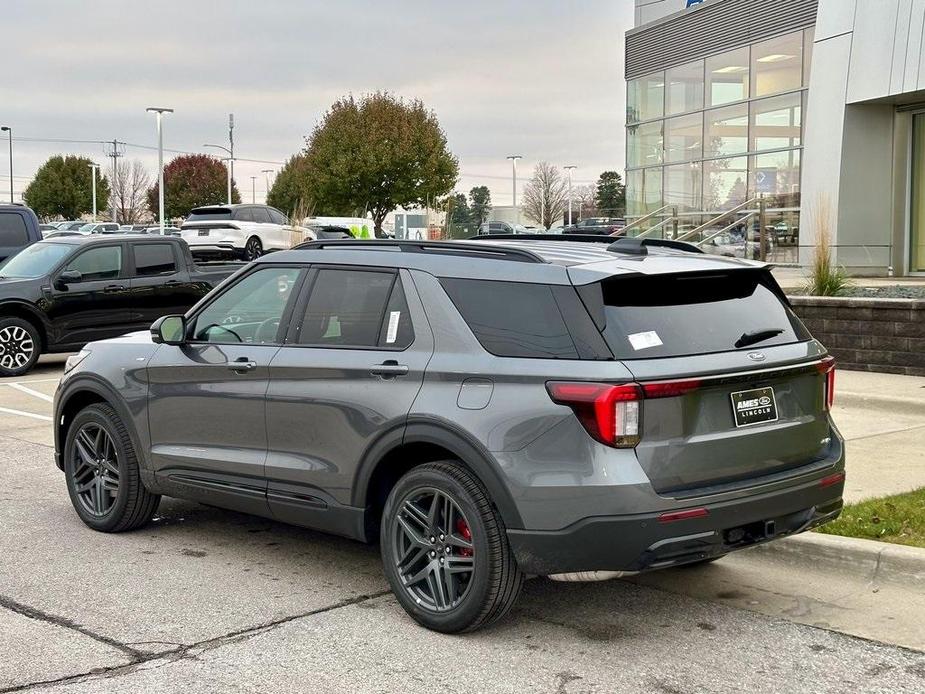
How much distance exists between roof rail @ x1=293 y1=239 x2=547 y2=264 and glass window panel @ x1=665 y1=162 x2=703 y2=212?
80.2ft

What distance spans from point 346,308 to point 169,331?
127 cm

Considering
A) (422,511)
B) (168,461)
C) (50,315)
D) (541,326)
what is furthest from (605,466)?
(50,315)

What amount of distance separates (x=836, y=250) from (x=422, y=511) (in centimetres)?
1719

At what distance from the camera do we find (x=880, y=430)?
9.60m

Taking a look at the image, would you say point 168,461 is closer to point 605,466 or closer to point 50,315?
point 605,466

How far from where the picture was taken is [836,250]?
810 inches

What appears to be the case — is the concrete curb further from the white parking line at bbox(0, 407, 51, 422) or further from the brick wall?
the white parking line at bbox(0, 407, 51, 422)

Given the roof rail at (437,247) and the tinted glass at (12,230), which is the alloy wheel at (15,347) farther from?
the roof rail at (437,247)

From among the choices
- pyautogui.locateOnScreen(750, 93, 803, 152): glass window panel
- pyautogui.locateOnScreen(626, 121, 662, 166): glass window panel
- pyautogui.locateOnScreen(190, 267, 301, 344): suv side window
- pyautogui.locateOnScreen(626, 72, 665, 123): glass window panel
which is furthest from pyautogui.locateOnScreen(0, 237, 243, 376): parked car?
pyautogui.locateOnScreen(626, 72, 665, 123): glass window panel

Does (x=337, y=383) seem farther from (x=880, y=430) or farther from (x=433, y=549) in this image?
(x=880, y=430)

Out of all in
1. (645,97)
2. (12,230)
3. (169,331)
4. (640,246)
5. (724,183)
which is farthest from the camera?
(645,97)

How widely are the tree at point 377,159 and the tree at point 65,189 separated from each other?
2074 inches

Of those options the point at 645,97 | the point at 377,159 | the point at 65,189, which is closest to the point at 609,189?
the point at 65,189

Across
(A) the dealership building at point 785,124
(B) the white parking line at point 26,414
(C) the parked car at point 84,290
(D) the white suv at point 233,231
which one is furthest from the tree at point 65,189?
Result: (B) the white parking line at point 26,414
